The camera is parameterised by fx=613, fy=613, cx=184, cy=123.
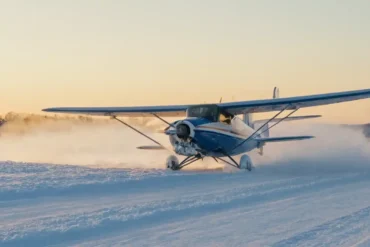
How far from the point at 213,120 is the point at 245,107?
1428mm

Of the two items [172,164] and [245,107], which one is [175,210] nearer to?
[172,164]

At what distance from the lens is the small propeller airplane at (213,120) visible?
20123 mm

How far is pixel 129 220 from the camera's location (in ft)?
28.7

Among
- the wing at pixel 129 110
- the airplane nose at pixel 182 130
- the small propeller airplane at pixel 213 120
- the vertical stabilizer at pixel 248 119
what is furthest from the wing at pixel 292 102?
the vertical stabilizer at pixel 248 119

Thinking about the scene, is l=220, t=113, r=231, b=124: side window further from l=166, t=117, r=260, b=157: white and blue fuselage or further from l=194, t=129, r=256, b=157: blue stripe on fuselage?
l=194, t=129, r=256, b=157: blue stripe on fuselage

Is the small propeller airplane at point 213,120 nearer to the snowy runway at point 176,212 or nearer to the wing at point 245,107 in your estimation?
the wing at point 245,107

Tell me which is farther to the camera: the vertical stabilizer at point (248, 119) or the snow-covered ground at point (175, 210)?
the vertical stabilizer at point (248, 119)

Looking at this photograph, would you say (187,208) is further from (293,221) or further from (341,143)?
(341,143)

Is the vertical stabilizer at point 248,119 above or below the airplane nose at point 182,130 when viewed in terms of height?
above

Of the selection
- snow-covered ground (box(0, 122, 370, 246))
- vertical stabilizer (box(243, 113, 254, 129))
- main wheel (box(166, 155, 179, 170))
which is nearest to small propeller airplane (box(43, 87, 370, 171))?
main wheel (box(166, 155, 179, 170))

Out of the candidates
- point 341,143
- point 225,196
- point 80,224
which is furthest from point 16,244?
point 341,143

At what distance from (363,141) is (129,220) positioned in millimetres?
29149

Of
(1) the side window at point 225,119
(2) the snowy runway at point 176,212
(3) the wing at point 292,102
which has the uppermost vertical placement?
(3) the wing at point 292,102

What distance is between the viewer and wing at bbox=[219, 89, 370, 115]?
19844 mm
